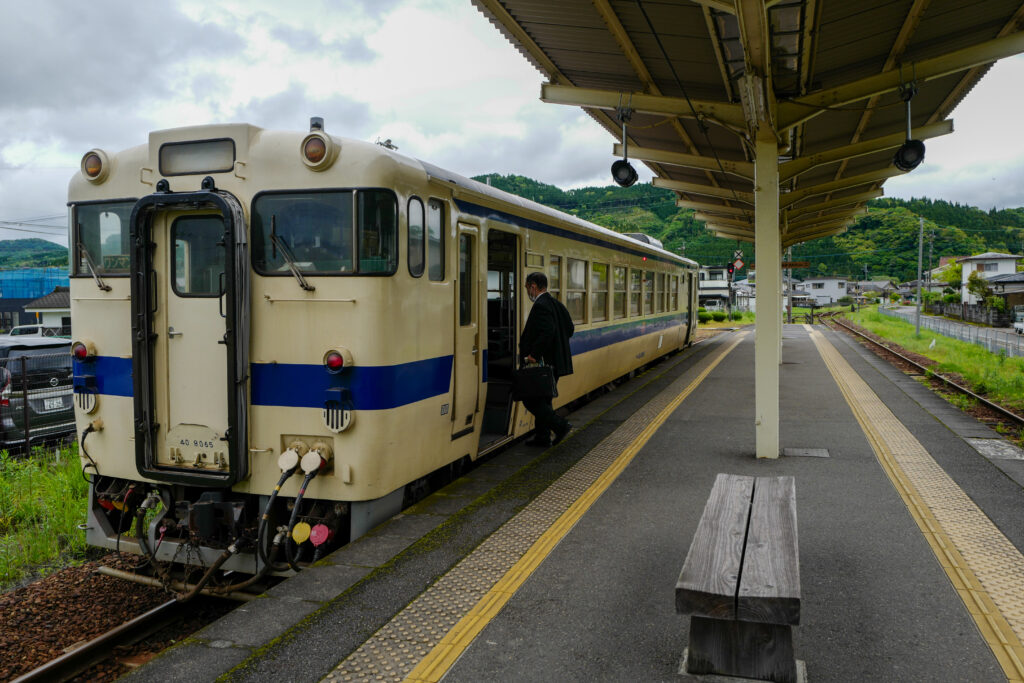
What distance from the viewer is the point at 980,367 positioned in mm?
17188

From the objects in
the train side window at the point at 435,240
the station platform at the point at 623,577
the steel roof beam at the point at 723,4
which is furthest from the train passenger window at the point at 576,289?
the steel roof beam at the point at 723,4

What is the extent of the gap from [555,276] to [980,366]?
13698 millimetres

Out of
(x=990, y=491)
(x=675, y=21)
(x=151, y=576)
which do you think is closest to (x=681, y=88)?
(x=675, y=21)

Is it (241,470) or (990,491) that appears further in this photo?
(990,491)

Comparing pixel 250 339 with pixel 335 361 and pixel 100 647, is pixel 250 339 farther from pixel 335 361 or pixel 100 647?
pixel 100 647

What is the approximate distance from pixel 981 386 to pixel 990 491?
27.1 feet

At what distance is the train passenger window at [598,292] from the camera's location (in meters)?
10.5

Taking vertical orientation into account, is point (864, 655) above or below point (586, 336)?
below

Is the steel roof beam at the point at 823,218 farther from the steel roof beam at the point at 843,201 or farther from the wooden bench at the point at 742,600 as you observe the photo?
the wooden bench at the point at 742,600

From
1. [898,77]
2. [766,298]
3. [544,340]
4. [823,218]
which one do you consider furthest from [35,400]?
[823,218]

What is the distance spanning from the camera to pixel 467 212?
6121 millimetres

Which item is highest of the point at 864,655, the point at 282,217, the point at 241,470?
the point at 282,217

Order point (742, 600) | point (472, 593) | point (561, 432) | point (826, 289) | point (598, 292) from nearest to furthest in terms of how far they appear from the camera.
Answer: point (742, 600)
point (472, 593)
point (561, 432)
point (598, 292)
point (826, 289)

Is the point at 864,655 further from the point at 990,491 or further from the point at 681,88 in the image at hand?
the point at 681,88
